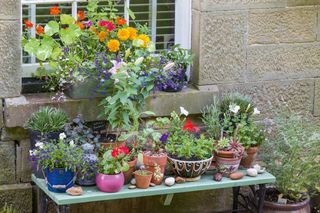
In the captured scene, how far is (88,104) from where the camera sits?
5676mm

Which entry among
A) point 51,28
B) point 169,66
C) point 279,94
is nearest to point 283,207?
point 279,94

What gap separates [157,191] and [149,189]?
0.06m

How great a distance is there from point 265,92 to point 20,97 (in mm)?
1840

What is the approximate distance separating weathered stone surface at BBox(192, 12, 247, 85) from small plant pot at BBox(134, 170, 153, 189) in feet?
3.27

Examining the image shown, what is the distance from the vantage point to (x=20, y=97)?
5.58 m

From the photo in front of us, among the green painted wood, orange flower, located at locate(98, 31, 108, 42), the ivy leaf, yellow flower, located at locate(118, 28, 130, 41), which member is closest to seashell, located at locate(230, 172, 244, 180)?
the green painted wood

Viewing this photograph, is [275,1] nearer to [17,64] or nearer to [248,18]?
[248,18]

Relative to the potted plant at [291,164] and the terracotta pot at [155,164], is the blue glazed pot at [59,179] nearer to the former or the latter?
the terracotta pot at [155,164]

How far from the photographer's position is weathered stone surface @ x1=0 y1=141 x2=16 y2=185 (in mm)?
5586

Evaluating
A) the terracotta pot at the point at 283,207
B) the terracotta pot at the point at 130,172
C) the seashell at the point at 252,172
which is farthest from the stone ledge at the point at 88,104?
the terracotta pot at the point at 283,207

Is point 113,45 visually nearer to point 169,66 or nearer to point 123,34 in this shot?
point 123,34

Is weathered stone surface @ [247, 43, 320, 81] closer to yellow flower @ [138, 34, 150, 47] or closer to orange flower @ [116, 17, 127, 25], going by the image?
yellow flower @ [138, 34, 150, 47]

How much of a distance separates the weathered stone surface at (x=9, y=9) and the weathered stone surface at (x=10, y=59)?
41 millimetres

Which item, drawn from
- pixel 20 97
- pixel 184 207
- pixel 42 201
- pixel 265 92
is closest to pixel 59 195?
pixel 42 201
